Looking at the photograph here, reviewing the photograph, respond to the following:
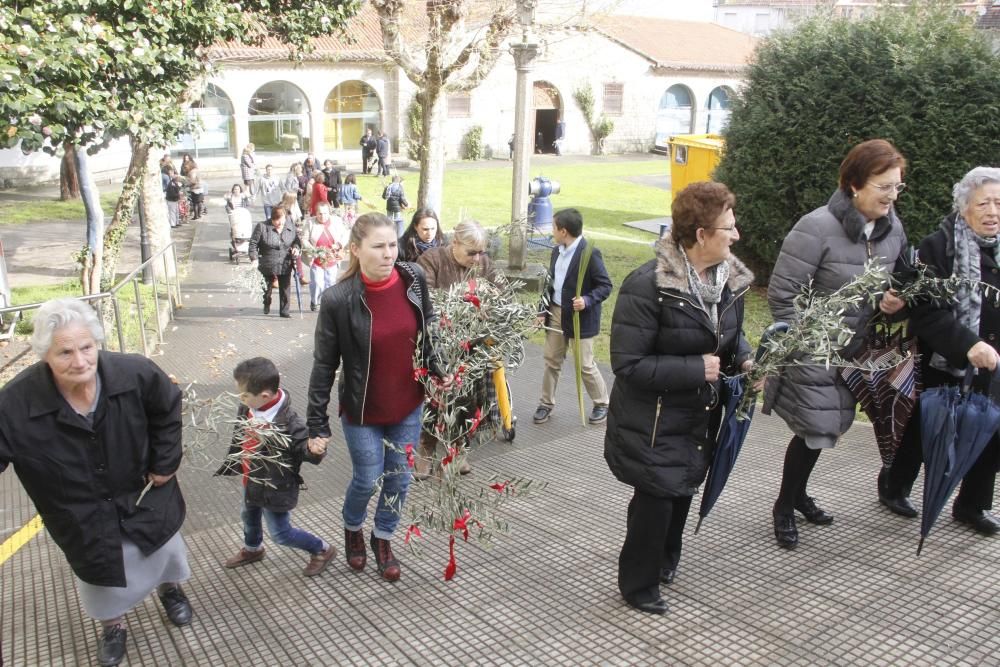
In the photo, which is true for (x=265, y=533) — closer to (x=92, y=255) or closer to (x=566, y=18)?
(x=92, y=255)

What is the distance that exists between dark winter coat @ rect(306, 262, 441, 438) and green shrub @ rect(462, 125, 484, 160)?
113 ft

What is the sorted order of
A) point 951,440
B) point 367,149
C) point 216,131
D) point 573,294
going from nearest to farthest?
1. point 951,440
2. point 573,294
3. point 367,149
4. point 216,131

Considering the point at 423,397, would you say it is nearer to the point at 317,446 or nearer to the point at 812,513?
the point at 317,446

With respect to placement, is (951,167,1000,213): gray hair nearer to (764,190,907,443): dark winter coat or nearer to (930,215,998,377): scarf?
(930,215,998,377): scarf

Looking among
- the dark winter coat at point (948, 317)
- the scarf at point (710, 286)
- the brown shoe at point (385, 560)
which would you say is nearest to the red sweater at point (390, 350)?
the brown shoe at point (385, 560)

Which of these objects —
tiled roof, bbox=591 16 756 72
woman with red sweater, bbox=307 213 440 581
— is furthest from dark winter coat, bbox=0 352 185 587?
tiled roof, bbox=591 16 756 72

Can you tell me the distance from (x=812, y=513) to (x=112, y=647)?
3.43m

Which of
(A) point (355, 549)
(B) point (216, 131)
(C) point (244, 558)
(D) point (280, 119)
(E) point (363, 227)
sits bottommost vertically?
(C) point (244, 558)

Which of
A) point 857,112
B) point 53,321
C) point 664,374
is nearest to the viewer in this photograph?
point 53,321

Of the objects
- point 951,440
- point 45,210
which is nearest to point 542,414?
point 951,440

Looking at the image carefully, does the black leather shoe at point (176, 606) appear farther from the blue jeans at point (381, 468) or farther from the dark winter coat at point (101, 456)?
the blue jeans at point (381, 468)

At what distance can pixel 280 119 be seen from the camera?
114 ft

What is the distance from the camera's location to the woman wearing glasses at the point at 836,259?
3830 mm

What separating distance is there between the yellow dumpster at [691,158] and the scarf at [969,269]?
13463 millimetres
